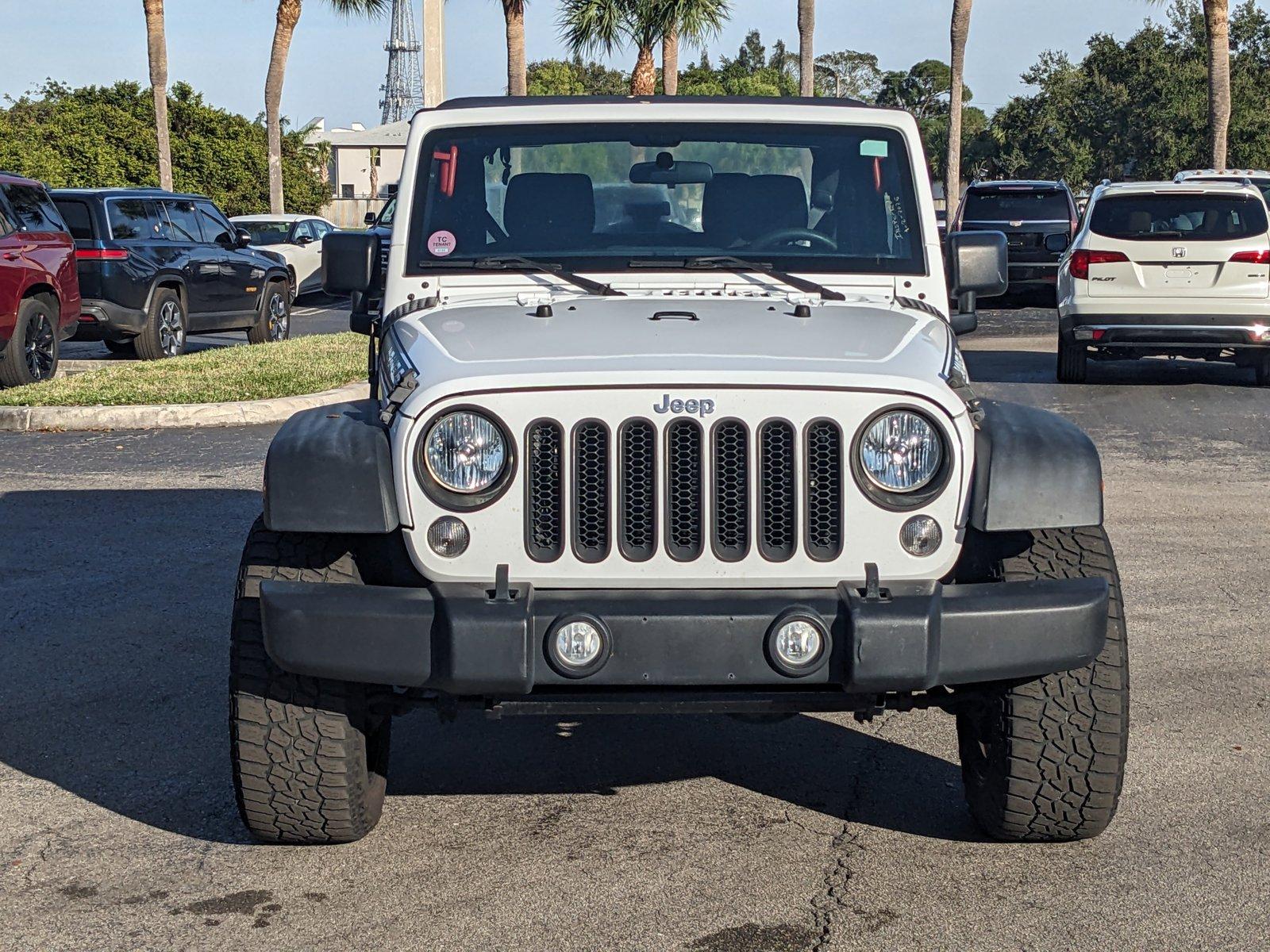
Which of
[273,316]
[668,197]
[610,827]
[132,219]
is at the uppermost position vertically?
[668,197]

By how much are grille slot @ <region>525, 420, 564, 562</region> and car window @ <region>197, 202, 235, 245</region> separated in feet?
50.0

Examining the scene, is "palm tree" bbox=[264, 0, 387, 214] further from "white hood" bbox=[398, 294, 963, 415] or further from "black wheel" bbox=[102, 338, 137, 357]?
"white hood" bbox=[398, 294, 963, 415]

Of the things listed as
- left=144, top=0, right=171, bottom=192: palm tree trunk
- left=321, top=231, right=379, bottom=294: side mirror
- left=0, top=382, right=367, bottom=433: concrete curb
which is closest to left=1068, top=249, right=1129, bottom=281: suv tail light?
left=0, top=382, right=367, bottom=433: concrete curb

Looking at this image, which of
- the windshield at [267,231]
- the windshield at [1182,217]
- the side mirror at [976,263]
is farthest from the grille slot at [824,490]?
the windshield at [267,231]

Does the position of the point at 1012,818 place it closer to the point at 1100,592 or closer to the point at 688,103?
the point at 1100,592

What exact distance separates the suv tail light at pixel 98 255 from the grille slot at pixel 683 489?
1381 centimetres

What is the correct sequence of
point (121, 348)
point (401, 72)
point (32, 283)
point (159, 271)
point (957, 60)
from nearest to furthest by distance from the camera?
point (32, 283) → point (159, 271) → point (121, 348) → point (957, 60) → point (401, 72)

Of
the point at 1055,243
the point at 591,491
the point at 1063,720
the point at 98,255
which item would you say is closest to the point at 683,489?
the point at 591,491

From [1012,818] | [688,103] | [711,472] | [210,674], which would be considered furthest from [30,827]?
[688,103]

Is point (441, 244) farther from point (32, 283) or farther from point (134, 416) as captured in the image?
point (32, 283)

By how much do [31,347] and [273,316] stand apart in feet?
18.6

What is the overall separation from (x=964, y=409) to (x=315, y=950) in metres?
1.92

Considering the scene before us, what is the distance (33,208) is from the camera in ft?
47.5

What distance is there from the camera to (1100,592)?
3928 mm
